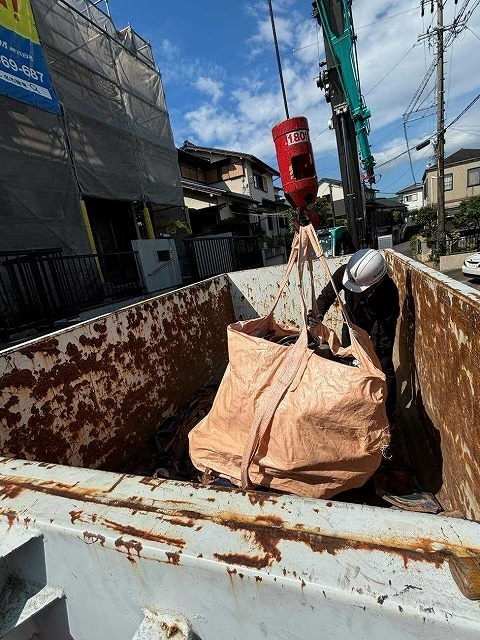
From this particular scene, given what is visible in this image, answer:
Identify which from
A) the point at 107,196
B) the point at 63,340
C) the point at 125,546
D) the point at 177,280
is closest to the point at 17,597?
the point at 125,546

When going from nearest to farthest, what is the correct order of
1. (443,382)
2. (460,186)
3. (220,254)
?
(443,382) → (220,254) → (460,186)

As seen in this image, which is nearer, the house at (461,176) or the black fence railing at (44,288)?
the black fence railing at (44,288)

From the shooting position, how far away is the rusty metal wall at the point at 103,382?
1.51m

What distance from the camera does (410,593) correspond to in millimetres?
428

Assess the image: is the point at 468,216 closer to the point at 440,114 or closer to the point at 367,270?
the point at 440,114

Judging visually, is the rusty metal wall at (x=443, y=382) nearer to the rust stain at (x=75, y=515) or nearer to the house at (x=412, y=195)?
the rust stain at (x=75, y=515)

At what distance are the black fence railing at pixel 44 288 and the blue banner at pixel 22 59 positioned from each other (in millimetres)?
Answer: 3073

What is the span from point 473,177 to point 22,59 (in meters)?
37.7

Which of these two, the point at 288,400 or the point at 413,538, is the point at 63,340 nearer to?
the point at 288,400

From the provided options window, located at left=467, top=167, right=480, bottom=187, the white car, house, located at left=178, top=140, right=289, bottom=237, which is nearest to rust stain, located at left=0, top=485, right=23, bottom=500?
the white car

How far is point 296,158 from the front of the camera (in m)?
1.64

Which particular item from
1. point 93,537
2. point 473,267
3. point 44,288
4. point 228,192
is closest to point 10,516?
point 93,537

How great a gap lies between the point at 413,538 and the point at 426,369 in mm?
1633

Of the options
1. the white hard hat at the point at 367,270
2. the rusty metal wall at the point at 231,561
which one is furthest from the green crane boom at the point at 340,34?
the rusty metal wall at the point at 231,561
